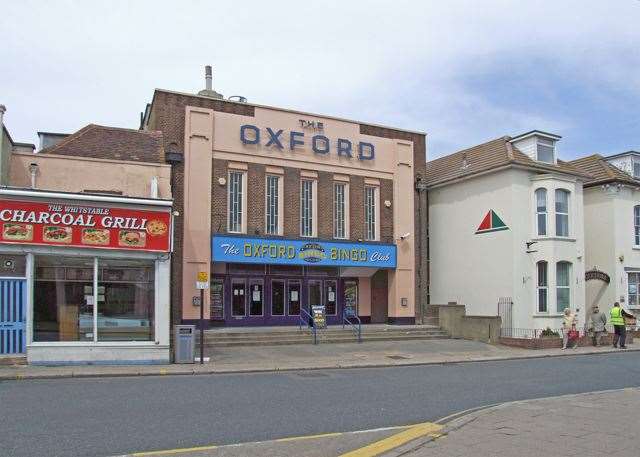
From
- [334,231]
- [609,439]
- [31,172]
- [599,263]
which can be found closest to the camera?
[609,439]

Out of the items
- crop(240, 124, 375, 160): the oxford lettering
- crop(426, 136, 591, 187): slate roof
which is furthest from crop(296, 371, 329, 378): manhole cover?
crop(426, 136, 591, 187): slate roof

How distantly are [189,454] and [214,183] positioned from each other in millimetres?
18388

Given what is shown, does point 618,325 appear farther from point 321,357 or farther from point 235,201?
point 235,201

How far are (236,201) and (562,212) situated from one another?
43.8 ft

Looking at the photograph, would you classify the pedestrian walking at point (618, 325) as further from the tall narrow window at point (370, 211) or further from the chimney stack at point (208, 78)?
the chimney stack at point (208, 78)

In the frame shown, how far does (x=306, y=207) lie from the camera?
2711 centimetres

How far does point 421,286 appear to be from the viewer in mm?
28656

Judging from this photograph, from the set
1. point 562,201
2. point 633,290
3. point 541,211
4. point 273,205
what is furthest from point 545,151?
point 273,205

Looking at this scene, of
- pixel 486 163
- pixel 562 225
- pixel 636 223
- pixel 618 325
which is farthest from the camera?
pixel 636 223

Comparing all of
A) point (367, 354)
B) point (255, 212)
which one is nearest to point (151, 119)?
point (255, 212)

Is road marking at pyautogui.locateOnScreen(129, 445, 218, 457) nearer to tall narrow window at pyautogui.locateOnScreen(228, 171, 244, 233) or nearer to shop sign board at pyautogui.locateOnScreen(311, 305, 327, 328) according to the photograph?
shop sign board at pyautogui.locateOnScreen(311, 305, 327, 328)

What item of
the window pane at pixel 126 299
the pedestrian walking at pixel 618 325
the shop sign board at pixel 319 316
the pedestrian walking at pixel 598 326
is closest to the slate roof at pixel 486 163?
the pedestrian walking at pixel 598 326

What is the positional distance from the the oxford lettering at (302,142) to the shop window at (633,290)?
13.0m

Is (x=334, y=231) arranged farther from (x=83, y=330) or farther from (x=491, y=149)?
(x=83, y=330)
